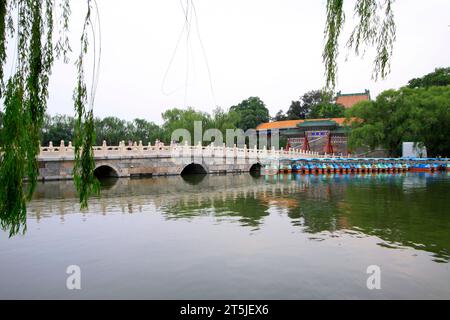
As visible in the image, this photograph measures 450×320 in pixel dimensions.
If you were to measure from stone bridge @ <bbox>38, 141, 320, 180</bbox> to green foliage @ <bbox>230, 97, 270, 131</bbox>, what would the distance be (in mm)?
20334

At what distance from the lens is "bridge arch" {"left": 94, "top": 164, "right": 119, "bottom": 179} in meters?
23.7

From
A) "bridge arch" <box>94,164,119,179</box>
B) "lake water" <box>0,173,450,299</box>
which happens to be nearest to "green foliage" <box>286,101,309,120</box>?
"bridge arch" <box>94,164,119,179</box>

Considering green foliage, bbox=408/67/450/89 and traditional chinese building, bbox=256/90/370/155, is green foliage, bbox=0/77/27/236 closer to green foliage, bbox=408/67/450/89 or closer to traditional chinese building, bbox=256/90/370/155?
traditional chinese building, bbox=256/90/370/155

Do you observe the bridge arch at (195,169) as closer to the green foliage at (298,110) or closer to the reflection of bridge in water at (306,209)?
the reflection of bridge in water at (306,209)

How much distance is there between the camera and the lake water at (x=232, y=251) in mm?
4711

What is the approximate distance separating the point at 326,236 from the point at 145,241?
3.22 metres

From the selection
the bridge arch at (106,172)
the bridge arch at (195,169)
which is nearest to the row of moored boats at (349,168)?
the bridge arch at (195,169)

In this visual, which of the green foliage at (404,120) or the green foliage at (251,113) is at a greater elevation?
the green foliage at (251,113)

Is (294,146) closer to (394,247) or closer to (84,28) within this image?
(394,247)

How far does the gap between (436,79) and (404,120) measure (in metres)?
17.6

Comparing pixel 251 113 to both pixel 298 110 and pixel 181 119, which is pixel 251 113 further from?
pixel 181 119

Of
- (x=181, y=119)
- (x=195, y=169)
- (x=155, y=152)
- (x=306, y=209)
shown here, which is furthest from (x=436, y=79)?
(x=306, y=209)

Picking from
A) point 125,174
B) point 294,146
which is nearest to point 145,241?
point 125,174

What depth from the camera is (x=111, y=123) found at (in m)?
38.4
